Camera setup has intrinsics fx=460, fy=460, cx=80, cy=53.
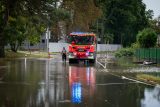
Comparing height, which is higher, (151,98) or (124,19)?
(124,19)

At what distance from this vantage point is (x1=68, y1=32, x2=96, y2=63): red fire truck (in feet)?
150

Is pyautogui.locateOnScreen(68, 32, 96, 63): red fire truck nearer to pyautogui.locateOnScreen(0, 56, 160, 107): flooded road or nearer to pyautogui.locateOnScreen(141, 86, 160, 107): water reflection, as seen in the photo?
pyautogui.locateOnScreen(0, 56, 160, 107): flooded road

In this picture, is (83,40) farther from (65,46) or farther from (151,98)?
(65,46)

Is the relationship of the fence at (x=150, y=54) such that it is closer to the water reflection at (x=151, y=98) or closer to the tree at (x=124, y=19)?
the water reflection at (x=151, y=98)

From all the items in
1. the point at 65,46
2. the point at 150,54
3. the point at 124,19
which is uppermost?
the point at 124,19

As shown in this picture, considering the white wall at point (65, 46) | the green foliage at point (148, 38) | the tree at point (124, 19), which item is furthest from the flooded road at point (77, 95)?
the tree at point (124, 19)

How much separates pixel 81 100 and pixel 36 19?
136ft

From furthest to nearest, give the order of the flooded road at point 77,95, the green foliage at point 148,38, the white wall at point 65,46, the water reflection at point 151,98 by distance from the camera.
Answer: the white wall at point 65,46 → the green foliage at point 148,38 → the water reflection at point 151,98 → the flooded road at point 77,95

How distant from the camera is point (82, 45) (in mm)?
45875

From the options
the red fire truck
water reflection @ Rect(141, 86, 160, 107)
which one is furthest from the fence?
water reflection @ Rect(141, 86, 160, 107)

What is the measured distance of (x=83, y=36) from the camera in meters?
45.6

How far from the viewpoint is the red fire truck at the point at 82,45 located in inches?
1799

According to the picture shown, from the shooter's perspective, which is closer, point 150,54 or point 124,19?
point 150,54

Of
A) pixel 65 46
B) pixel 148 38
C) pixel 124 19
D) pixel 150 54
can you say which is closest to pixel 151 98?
pixel 150 54
